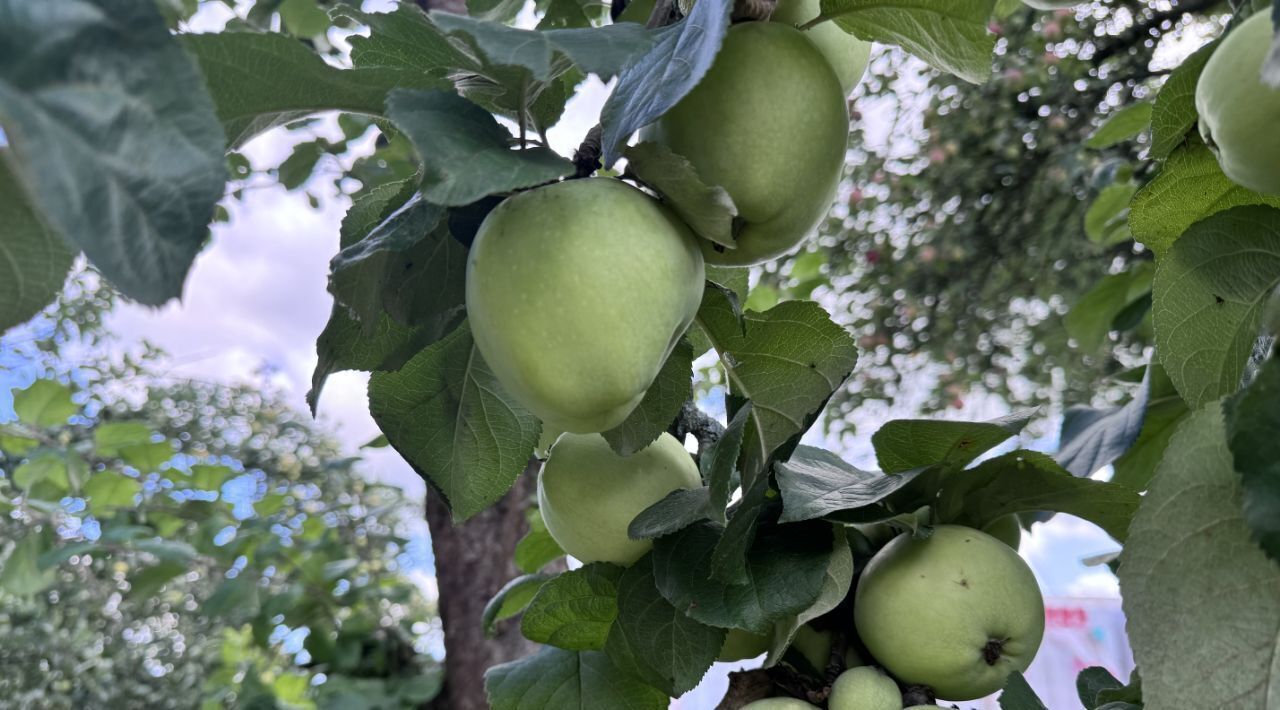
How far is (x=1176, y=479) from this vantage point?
1.00 feet

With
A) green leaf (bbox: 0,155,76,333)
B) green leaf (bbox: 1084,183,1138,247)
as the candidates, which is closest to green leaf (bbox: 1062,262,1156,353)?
green leaf (bbox: 1084,183,1138,247)

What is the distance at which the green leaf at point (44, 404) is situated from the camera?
137cm

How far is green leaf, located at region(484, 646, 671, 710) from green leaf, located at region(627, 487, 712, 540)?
0.12 m

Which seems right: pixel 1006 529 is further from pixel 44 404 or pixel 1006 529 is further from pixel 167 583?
pixel 167 583

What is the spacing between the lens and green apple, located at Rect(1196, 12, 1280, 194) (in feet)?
0.95

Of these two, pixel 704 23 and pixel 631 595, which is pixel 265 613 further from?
pixel 704 23

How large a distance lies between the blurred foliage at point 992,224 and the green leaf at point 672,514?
1.83m

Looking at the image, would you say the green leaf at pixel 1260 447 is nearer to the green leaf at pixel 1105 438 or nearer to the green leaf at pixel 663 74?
the green leaf at pixel 663 74

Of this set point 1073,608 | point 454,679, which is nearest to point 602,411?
point 454,679

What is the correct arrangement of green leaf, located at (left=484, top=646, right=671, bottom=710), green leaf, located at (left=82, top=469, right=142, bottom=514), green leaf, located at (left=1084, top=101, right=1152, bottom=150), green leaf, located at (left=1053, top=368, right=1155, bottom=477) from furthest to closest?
green leaf, located at (left=82, top=469, right=142, bottom=514) < green leaf, located at (left=1084, top=101, right=1152, bottom=150) < green leaf, located at (left=1053, top=368, right=1155, bottom=477) < green leaf, located at (left=484, top=646, right=671, bottom=710)

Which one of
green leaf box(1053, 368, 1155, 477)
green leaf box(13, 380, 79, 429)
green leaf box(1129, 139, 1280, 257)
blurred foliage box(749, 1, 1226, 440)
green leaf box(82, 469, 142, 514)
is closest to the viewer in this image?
green leaf box(1129, 139, 1280, 257)

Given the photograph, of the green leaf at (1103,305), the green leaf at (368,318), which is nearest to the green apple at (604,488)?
the green leaf at (368,318)

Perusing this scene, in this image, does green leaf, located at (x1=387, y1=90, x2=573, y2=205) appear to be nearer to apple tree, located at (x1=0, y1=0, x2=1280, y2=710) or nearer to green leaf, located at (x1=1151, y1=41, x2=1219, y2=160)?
apple tree, located at (x1=0, y1=0, x2=1280, y2=710)

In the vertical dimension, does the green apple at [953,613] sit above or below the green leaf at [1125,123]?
above
